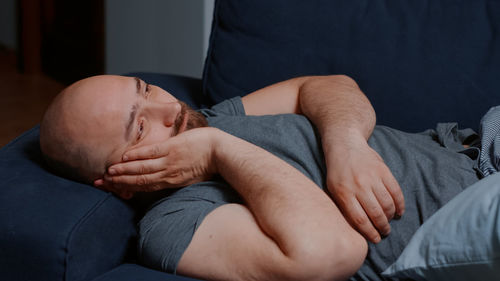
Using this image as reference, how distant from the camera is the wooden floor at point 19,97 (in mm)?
3354

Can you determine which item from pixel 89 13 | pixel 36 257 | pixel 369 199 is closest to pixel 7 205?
pixel 36 257

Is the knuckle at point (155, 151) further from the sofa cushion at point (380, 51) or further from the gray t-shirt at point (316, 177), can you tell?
the sofa cushion at point (380, 51)

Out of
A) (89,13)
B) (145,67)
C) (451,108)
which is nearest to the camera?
(451,108)

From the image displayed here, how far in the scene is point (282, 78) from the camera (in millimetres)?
1561

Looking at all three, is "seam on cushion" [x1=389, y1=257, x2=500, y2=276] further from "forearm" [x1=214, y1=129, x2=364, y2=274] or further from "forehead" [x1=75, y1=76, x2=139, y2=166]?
"forehead" [x1=75, y1=76, x2=139, y2=166]

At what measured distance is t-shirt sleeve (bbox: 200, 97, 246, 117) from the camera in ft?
4.71

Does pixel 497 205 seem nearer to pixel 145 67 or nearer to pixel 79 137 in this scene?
pixel 79 137

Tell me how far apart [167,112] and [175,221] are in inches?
10.3

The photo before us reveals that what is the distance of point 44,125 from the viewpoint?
1.18 m

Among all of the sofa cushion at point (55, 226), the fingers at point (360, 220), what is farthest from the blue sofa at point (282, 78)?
the fingers at point (360, 220)

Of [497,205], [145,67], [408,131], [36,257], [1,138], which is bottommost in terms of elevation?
[1,138]

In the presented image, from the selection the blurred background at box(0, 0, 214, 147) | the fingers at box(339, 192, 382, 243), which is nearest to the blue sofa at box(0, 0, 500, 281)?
the fingers at box(339, 192, 382, 243)

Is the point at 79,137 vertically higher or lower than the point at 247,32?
lower

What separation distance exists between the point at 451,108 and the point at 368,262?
21.2 inches
